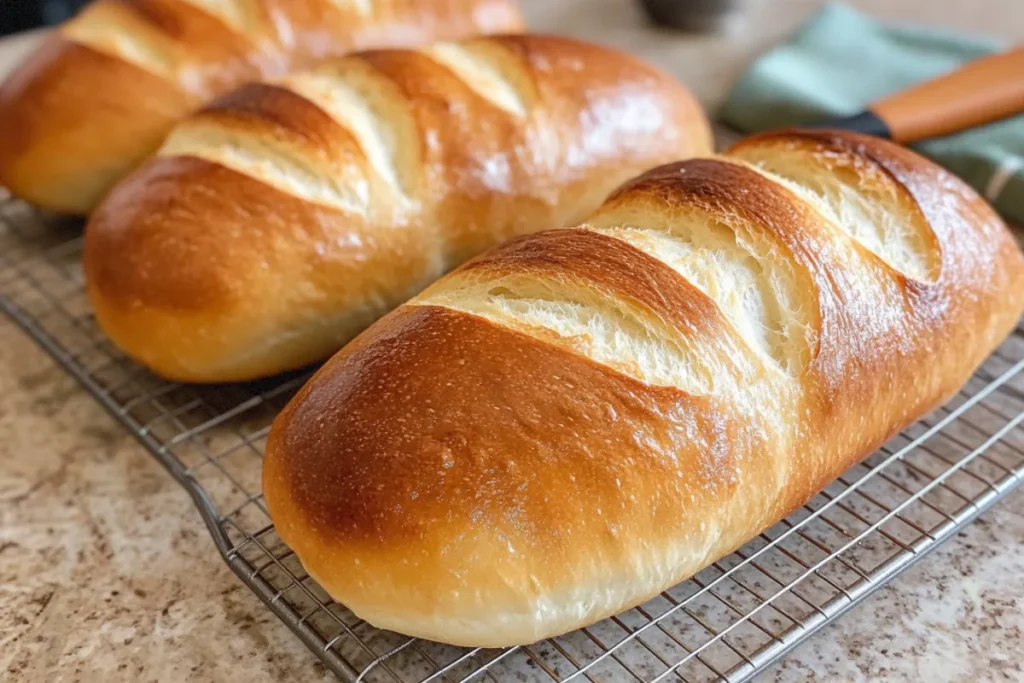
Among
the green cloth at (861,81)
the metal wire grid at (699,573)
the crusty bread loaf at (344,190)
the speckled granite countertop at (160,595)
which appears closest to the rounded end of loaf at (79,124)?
the crusty bread loaf at (344,190)

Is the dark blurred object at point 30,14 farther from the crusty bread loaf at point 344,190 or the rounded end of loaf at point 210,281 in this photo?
the rounded end of loaf at point 210,281

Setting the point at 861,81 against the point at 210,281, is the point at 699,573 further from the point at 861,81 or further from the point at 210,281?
the point at 861,81

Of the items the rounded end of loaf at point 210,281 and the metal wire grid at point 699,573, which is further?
the rounded end of loaf at point 210,281

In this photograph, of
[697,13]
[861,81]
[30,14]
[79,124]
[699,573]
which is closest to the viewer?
[699,573]

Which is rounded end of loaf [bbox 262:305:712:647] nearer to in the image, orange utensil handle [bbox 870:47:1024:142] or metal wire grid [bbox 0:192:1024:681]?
metal wire grid [bbox 0:192:1024:681]

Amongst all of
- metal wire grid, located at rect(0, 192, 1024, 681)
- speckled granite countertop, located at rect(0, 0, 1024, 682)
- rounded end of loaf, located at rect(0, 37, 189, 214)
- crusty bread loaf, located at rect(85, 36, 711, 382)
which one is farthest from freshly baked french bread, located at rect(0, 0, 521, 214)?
speckled granite countertop, located at rect(0, 0, 1024, 682)

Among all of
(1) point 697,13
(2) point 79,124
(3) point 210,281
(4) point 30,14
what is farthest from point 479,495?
(4) point 30,14
